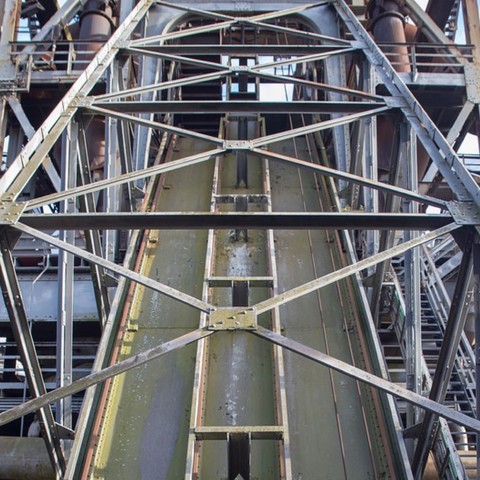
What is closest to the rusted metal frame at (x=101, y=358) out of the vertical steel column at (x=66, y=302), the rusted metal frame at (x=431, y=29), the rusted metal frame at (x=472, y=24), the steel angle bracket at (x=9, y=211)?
the vertical steel column at (x=66, y=302)

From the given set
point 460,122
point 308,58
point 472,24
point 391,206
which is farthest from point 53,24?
point 472,24

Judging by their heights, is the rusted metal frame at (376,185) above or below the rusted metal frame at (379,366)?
above

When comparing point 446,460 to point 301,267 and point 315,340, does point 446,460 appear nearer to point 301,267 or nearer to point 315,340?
point 315,340

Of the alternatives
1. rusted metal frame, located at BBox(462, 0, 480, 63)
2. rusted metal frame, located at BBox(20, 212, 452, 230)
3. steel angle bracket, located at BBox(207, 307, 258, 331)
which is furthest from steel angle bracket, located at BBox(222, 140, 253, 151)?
rusted metal frame, located at BBox(462, 0, 480, 63)

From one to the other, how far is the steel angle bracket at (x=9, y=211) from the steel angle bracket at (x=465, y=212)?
3438 mm

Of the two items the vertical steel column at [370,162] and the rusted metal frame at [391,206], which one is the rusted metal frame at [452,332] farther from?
the vertical steel column at [370,162]

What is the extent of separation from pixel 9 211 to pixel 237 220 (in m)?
1.84

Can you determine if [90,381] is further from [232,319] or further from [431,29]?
[431,29]

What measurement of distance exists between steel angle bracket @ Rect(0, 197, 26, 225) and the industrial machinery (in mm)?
36

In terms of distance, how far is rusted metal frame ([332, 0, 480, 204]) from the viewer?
4.95 meters

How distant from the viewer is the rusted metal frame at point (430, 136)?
4945 millimetres

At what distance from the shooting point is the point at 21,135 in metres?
11.8

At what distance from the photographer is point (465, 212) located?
476 cm

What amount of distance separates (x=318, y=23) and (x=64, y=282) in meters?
6.90
